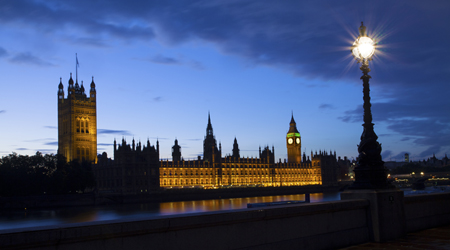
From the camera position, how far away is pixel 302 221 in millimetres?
7566

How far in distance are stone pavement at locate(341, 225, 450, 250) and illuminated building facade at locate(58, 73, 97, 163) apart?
3949 inches

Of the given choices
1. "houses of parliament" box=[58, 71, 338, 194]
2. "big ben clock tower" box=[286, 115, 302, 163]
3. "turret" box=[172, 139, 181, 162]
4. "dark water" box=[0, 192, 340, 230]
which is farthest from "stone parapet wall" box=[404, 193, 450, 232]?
"big ben clock tower" box=[286, 115, 302, 163]

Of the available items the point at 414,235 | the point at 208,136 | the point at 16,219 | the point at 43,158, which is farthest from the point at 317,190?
the point at 414,235

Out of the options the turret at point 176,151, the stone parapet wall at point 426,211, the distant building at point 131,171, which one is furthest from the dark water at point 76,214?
the turret at point 176,151

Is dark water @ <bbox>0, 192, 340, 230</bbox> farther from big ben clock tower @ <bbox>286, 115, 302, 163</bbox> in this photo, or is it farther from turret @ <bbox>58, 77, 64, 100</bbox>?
big ben clock tower @ <bbox>286, 115, 302, 163</bbox>

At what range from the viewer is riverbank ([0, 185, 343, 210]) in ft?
200

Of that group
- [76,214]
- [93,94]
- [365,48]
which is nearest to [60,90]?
[93,94]

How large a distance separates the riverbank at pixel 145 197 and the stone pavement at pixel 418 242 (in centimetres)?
5991

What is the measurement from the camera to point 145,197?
79.4 metres

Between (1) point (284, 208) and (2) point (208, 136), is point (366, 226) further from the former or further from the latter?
(2) point (208, 136)

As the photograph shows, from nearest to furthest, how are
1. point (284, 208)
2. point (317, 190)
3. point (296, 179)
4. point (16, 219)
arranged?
point (284, 208)
point (16, 219)
point (317, 190)
point (296, 179)

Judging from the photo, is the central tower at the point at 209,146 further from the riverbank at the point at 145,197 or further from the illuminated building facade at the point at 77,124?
the illuminated building facade at the point at 77,124

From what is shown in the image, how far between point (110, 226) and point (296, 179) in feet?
398

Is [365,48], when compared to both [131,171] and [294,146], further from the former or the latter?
[294,146]
